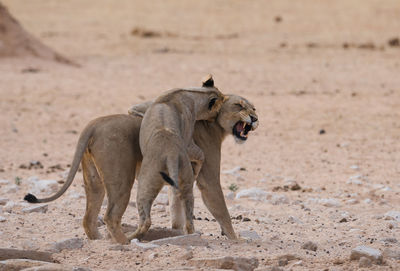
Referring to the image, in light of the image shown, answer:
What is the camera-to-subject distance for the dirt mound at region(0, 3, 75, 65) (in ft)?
59.6

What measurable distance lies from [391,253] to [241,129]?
1818mm

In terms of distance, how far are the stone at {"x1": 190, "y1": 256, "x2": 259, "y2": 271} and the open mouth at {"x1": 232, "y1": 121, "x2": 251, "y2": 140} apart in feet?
5.63

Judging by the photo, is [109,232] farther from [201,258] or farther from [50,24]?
[50,24]

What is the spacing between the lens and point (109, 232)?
670 cm

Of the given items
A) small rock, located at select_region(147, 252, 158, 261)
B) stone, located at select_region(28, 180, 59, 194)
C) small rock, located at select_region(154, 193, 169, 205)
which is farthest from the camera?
stone, located at select_region(28, 180, 59, 194)

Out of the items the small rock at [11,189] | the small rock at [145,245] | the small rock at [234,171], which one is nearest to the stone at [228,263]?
the small rock at [145,245]

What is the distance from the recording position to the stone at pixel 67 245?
653 centimetres

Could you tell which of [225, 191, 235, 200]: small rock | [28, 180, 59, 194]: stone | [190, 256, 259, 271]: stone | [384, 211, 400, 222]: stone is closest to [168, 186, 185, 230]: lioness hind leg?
[190, 256, 259, 271]: stone

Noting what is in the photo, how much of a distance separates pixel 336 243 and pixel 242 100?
4.96 feet

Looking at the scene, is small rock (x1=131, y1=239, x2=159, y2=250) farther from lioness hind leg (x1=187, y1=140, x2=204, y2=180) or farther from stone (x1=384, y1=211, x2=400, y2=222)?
stone (x1=384, y1=211, x2=400, y2=222)

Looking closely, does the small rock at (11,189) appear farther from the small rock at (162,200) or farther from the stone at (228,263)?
the stone at (228,263)

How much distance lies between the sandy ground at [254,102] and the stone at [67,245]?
10 cm

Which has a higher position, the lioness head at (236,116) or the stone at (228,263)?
the lioness head at (236,116)

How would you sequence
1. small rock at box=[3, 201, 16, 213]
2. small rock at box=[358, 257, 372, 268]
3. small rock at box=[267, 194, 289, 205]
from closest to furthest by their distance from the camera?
small rock at box=[358, 257, 372, 268] < small rock at box=[3, 201, 16, 213] < small rock at box=[267, 194, 289, 205]
